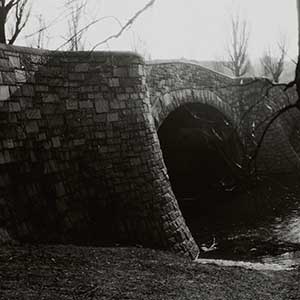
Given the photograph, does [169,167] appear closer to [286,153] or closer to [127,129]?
[286,153]

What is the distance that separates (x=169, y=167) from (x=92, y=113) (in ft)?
34.4

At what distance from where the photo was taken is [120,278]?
502cm

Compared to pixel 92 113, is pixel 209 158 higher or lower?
lower

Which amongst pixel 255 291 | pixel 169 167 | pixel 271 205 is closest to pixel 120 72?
pixel 255 291

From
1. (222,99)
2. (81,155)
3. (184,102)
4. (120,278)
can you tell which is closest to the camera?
(120,278)

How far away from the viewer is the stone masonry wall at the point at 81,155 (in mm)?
6512

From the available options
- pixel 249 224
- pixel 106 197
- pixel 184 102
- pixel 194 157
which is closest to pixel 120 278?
pixel 106 197

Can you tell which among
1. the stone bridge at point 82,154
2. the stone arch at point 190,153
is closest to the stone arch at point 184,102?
the stone arch at point 190,153

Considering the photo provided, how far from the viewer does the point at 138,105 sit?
895 centimetres

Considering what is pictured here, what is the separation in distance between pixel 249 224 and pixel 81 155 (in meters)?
6.47

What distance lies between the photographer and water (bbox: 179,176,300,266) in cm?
978

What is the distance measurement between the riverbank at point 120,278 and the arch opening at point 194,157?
10144 mm

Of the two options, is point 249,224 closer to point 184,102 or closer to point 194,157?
point 184,102

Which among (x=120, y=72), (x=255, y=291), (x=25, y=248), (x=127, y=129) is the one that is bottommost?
(x=255, y=291)
